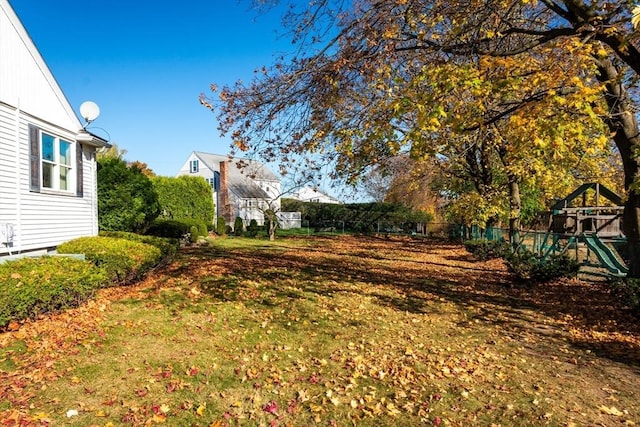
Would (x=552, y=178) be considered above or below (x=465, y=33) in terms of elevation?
below

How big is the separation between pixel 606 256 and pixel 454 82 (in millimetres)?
7586

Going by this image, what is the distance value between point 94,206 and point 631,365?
42.5 feet

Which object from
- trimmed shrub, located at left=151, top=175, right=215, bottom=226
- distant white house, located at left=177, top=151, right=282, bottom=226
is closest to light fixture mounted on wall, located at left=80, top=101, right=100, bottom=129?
trimmed shrub, located at left=151, top=175, right=215, bottom=226

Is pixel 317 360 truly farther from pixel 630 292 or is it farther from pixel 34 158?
pixel 34 158

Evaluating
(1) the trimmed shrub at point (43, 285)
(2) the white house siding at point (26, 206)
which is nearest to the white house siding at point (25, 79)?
(2) the white house siding at point (26, 206)

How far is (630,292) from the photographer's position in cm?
718

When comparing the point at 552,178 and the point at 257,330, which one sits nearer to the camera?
the point at 257,330

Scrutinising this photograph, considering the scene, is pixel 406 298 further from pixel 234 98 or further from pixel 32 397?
pixel 32 397

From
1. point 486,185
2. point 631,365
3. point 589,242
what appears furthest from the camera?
point 486,185

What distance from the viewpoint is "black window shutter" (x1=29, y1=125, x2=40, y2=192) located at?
29.0 ft

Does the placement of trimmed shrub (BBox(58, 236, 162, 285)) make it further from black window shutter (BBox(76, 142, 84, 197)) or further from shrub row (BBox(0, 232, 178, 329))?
black window shutter (BBox(76, 142, 84, 197))

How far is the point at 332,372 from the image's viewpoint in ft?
15.5

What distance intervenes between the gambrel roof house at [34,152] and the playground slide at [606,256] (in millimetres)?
13556

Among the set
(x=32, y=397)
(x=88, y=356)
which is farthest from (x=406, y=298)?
(x=32, y=397)
